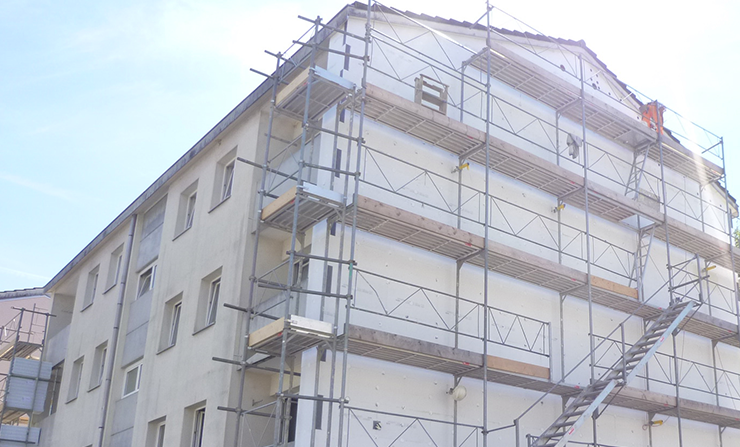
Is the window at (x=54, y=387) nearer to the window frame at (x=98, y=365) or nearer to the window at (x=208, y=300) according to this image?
the window frame at (x=98, y=365)

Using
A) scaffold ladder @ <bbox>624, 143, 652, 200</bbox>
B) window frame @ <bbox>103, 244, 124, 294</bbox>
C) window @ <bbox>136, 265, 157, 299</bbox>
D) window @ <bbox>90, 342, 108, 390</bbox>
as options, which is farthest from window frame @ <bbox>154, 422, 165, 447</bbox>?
scaffold ladder @ <bbox>624, 143, 652, 200</bbox>

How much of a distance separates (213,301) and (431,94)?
21.2 feet

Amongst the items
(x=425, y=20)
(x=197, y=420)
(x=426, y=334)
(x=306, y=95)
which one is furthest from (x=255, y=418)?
(x=425, y=20)

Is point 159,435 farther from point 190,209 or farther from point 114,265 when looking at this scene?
point 114,265

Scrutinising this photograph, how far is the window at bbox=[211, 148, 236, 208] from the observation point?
1981cm

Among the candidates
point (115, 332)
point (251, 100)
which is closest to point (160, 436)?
point (115, 332)

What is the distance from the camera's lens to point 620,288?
1942 centimetres

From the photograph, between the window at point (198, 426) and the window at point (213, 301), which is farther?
the window at point (213, 301)

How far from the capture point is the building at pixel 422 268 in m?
15.7

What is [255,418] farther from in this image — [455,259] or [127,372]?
[127,372]

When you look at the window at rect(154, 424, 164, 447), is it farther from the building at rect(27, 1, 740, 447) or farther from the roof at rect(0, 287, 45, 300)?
the roof at rect(0, 287, 45, 300)

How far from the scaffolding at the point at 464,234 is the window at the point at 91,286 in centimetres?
1113

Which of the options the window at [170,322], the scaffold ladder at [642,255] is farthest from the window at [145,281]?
the scaffold ladder at [642,255]

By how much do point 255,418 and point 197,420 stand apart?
2114 millimetres
